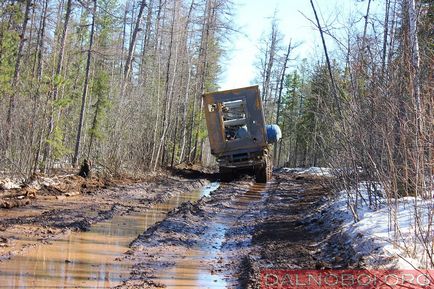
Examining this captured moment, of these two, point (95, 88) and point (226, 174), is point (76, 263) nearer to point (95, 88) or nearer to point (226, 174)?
point (226, 174)

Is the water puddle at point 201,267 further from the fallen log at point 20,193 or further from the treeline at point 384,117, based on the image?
the fallen log at point 20,193

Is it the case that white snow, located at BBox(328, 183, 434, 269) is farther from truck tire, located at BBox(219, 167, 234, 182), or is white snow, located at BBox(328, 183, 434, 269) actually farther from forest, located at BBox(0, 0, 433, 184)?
truck tire, located at BBox(219, 167, 234, 182)

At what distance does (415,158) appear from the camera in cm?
538

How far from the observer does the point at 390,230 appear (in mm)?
6547

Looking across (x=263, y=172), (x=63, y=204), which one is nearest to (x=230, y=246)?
(x=63, y=204)

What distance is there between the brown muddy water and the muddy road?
12 millimetres

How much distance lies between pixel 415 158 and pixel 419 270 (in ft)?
4.11

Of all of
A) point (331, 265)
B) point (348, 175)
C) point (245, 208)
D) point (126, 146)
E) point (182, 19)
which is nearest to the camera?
point (331, 265)

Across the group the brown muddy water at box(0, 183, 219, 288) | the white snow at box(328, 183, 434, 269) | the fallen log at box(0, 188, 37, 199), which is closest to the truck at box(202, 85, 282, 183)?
the fallen log at box(0, 188, 37, 199)

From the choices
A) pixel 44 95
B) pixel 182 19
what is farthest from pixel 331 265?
pixel 182 19

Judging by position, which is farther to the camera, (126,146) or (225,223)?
(126,146)

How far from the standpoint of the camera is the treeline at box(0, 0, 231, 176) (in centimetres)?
1474

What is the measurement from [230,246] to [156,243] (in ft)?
4.30

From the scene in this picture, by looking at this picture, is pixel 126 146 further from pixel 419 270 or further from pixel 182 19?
pixel 419 270
